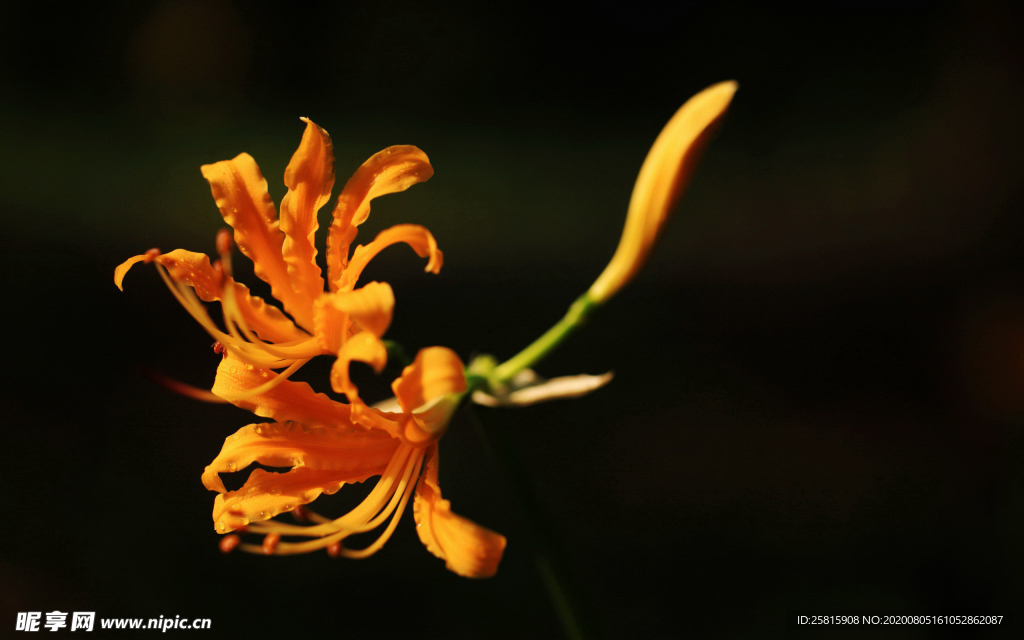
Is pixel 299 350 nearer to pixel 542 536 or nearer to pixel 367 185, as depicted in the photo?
pixel 367 185

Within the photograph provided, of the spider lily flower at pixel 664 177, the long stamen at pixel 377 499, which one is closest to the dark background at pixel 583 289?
the long stamen at pixel 377 499

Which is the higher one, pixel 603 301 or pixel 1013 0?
pixel 1013 0

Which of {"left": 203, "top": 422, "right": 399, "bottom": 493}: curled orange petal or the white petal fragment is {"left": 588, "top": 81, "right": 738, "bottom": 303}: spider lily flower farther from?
{"left": 203, "top": 422, "right": 399, "bottom": 493}: curled orange petal

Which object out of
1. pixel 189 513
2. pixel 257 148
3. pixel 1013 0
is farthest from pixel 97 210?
pixel 1013 0

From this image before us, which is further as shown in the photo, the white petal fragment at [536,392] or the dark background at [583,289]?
the dark background at [583,289]

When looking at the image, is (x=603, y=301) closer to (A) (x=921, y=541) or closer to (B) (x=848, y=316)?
(A) (x=921, y=541)

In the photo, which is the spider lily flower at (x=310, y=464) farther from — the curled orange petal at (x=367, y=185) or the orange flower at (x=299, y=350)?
the curled orange petal at (x=367, y=185)

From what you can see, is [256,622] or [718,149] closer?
[256,622]

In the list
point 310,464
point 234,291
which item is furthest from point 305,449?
point 234,291
